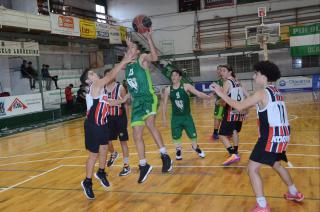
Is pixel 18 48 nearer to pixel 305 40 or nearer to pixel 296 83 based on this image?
pixel 296 83

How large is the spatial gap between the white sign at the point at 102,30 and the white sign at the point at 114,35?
1.23ft

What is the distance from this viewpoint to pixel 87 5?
25562 millimetres

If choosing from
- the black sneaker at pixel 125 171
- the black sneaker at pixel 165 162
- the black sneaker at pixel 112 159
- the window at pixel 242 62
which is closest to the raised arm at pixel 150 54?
the black sneaker at pixel 165 162

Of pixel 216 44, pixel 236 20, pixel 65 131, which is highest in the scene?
pixel 236 20

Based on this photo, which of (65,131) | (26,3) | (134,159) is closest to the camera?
(134,159)

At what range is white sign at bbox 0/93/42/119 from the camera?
13.5m

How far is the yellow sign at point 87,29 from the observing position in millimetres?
17906

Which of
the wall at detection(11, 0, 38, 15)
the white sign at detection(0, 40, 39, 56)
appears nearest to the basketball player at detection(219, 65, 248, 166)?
the white sign at detection(0, 40, 39, 56)

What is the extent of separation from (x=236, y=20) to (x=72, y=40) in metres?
11.1

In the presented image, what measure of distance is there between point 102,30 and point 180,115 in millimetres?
14212

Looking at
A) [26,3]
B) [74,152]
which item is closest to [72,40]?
[26,3]

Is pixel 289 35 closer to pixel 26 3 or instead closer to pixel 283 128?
pixel 26 3

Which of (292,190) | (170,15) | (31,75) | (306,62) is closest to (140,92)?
(292,190)

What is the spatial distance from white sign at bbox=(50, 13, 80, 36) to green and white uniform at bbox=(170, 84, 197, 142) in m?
10.8
